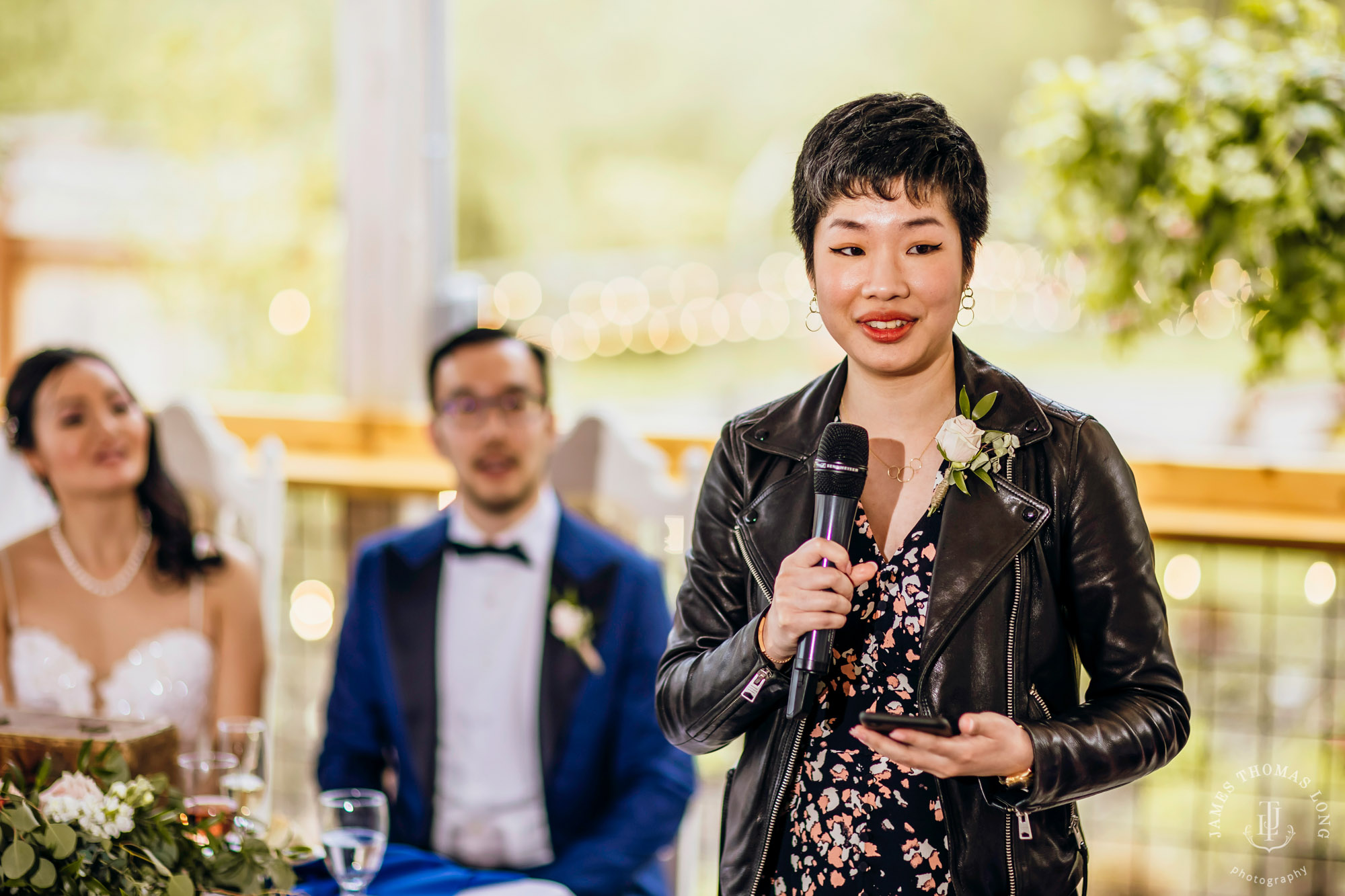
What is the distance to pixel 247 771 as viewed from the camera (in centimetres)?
178

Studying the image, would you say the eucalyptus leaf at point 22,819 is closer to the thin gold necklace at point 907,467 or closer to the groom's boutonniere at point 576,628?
the thin gold necklace at point 907,467

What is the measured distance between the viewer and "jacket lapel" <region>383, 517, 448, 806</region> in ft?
8.42

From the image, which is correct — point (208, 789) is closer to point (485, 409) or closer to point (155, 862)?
point (155, 862)

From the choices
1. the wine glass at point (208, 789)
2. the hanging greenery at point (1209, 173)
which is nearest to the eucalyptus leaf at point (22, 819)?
the wine glass at point (208, 789)

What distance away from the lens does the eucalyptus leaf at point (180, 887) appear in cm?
146

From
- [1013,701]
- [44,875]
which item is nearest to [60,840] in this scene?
[44,875]

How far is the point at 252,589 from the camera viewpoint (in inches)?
107

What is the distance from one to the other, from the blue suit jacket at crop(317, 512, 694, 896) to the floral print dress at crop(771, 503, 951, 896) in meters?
1.11

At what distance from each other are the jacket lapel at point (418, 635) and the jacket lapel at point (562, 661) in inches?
8.9

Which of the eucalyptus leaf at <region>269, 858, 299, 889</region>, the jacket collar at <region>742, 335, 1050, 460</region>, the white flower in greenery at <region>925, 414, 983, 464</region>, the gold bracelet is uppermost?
the jacket collar at <region>742, 335, 1050, 460</region>

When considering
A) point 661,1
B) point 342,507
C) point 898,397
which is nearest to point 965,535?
point 898,397

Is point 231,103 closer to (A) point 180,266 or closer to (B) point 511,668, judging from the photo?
(A) point 180,266

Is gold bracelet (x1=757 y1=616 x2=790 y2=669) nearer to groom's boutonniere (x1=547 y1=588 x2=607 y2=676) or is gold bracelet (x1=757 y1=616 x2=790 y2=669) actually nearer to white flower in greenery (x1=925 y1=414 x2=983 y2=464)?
white flower in greenery (x1=925 y1=414 x2=983 y2=464)

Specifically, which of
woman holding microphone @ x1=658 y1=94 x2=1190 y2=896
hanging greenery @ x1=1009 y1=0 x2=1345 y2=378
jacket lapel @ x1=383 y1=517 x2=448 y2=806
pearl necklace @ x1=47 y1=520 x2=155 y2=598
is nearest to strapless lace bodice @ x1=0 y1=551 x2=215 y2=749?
pearl necklace @ x1=47 y1=520 x2=155 y2=598
